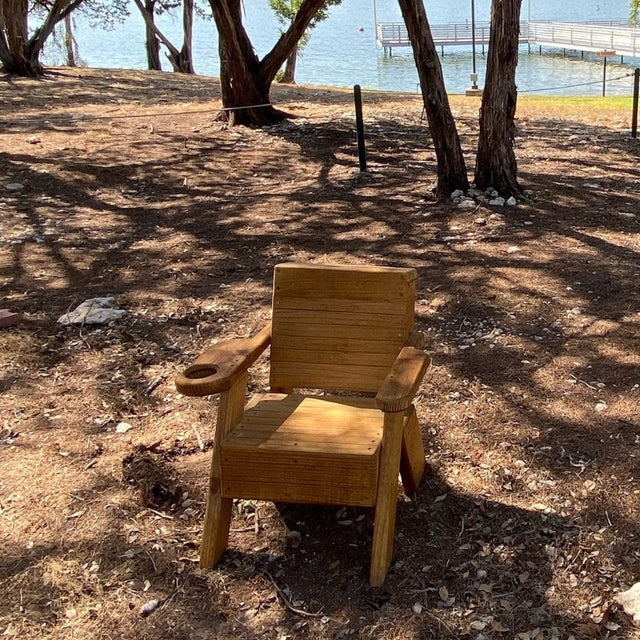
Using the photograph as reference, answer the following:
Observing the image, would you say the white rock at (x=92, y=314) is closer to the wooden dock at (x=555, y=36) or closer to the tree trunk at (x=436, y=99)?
the tree trunk at (x=436, y=99)

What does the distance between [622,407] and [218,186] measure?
5899 mm

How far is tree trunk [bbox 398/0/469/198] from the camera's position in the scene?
670 centimetres

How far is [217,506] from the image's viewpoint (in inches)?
105

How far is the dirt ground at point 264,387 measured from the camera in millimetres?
2514

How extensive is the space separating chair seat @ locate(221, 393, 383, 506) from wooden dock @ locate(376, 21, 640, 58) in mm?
44055

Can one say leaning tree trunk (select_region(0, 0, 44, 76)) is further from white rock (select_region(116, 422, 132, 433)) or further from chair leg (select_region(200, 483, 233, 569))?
chair leg (select_region(200, 483, 233, 569))

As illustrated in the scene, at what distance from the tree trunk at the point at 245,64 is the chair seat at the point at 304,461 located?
28.4 ft

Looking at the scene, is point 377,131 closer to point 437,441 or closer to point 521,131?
point 521,131

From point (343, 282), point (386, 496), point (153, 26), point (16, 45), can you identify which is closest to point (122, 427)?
point (343, 282)

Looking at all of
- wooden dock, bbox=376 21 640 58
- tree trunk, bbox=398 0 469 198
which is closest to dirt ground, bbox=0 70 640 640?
tree trunk, bbox=398 0 469 198

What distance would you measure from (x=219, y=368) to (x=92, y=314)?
8.51ft

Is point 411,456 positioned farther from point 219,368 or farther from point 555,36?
point 555,36

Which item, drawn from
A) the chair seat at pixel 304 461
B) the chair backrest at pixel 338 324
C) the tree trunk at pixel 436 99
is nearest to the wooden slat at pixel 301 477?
the chair seat at pixel 304 461

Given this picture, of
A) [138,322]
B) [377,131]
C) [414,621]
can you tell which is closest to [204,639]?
[414,621]
